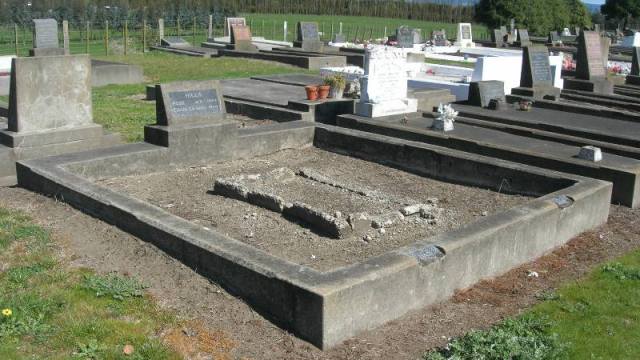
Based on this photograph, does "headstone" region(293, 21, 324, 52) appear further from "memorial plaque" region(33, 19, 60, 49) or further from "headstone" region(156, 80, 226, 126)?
"headstone" region(156, 80, 226, 126)

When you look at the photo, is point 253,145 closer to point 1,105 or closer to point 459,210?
point 459,210

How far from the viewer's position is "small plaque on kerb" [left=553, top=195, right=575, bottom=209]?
7.41m

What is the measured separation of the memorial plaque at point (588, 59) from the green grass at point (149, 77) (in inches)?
342

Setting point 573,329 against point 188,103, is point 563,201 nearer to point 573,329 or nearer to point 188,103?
point 573,329

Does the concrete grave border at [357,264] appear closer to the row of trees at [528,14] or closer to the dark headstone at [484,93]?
the dark headstone at [484,93]

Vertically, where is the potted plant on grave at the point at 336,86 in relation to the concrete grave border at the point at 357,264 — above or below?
above

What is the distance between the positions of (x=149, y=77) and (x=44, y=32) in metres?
4.37

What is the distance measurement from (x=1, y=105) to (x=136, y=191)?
5522 mm

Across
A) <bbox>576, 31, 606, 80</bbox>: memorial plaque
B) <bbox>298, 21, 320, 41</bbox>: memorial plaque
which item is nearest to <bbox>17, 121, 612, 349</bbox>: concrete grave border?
<bbox>576, 31, 606, 80</bbox>: memorial plaque

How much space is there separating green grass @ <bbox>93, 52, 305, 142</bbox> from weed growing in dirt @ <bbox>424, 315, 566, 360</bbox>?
25.5 feet

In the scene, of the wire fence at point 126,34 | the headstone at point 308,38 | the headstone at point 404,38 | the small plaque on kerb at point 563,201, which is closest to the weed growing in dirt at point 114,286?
the small plaque on kerb at point 563,201

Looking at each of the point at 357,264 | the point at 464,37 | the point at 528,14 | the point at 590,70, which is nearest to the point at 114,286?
the point at 357,264

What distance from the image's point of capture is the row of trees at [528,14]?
4566cm

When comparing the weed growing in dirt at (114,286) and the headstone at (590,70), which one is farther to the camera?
the headstone at (590,70)
